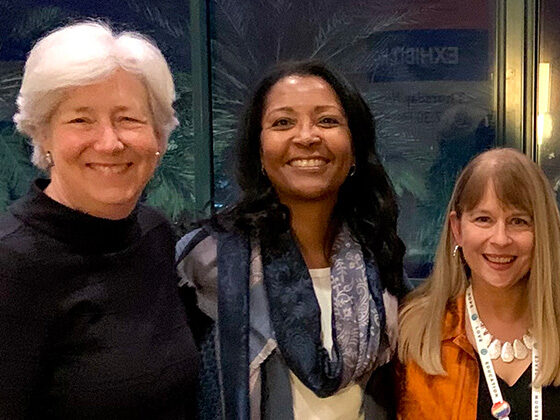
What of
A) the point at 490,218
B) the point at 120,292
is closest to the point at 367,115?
the point at 490,218

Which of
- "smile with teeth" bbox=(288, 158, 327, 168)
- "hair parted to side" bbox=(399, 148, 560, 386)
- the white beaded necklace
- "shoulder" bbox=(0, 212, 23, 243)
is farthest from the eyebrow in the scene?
"shoulder" bbox=(0, 212, 23, 243)

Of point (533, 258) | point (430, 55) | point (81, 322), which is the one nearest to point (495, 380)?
point (533, 258)

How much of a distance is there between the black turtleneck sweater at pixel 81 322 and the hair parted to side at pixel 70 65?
15 cm

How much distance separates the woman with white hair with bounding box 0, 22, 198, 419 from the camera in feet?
4.57

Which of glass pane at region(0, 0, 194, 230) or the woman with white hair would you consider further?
glass pane at region(0, 0, 194, 230)

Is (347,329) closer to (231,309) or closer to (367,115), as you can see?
(231,309)

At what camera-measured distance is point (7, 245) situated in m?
1.39

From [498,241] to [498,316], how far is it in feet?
0.75

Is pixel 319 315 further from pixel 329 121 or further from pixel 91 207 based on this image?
pixel 91 207

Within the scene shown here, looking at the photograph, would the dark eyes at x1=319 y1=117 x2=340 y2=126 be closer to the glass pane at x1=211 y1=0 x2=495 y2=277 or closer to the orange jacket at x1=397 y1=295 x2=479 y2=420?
the orange jacket at x1=397 y1=295 x2=479 y2=420

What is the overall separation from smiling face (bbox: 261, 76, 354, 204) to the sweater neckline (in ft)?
A: 1.87

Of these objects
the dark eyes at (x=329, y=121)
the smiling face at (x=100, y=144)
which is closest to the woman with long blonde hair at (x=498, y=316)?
the dark eyes at (x=329, y=121)

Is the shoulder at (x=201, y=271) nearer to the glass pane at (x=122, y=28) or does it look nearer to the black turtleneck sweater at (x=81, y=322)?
the black turtleneck sweater at (x=81, y=322)

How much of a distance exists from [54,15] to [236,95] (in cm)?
94
